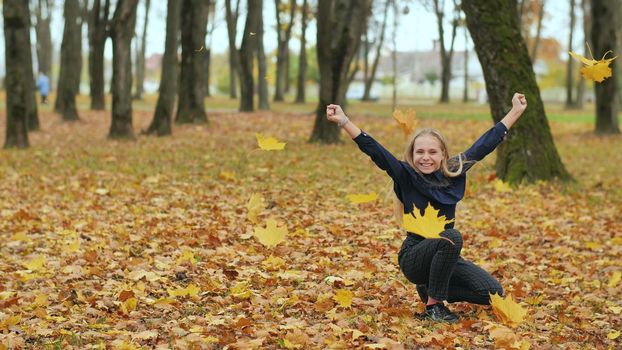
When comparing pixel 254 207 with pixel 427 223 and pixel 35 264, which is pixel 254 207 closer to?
pixel 35 264

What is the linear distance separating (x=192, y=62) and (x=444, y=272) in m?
17.0

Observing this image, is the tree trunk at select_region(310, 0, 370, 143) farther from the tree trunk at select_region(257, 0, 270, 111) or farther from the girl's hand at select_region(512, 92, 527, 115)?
the tree trunk at select_region(257, 0, 270, 111)

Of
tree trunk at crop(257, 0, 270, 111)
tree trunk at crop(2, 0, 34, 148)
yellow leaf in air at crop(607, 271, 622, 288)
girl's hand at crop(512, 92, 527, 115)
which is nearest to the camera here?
girl's hand at crop(512, 92, 527, 115)

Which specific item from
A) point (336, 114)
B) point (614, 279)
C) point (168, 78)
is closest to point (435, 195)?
point (336, 114)

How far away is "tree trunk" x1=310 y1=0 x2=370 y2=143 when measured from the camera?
16.6 m

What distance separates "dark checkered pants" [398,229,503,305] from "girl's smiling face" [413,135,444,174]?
1.37 ft

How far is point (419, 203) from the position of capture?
5.18 meters

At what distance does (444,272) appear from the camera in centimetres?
516

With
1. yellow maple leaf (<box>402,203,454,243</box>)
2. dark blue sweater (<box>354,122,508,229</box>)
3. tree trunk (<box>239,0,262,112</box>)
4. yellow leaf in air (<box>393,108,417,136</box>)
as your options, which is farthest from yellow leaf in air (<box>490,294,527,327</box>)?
tree trunk (<box>239,0,262,112</box>)

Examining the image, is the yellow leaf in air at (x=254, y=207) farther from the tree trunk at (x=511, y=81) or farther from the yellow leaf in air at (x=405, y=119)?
the tree trunk at (x=511, y=81)

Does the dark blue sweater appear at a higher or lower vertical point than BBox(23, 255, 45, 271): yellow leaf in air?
higher

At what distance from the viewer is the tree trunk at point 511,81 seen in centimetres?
1171

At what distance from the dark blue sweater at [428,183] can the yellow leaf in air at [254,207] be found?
204cm

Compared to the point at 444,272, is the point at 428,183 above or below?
above
